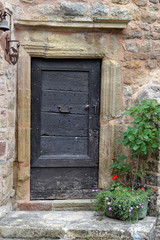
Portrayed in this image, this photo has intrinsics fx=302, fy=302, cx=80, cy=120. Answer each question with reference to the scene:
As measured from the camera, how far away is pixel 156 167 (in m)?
3.70

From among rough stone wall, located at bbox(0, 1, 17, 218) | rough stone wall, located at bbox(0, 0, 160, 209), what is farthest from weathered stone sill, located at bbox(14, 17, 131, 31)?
rough stone wall, located at bbox(0, 1, 17, 218)

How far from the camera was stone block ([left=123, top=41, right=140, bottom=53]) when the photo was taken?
3.96 meters

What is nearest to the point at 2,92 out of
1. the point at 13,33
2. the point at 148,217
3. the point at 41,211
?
the point at 13,33

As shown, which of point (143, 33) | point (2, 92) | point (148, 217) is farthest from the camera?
point (143, 33)

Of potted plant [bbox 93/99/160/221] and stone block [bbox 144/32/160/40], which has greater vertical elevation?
stone block [bbox 144/32/160/40]

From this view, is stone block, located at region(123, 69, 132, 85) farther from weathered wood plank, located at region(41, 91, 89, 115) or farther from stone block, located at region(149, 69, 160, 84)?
weathered wood plank, located at region(41, 91, 89, 115)

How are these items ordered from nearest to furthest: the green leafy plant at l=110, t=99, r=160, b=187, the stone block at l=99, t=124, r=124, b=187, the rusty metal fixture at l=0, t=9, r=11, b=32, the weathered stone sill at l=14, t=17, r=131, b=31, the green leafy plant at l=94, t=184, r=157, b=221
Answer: the rusty metal fixture at l=0, t=9, r=11, b=32
the green leafy plant at l=94, t=184, r=157, b=221
the green leafy plant at l=110, t=99, r=160, b=187
the weathered stone sill at l=14, t=17, r=131, b=31
the stone block at l=99, t=124, r=124, b=187

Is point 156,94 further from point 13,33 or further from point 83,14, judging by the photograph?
point 13,33

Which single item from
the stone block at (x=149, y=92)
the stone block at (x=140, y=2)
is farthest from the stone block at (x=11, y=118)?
the stone block at (x=140, y=2)

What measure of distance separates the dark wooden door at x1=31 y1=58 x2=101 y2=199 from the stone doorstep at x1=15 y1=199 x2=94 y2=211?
0.10 meters

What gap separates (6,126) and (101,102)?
1264mm

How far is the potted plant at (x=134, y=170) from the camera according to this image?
11.4 ft

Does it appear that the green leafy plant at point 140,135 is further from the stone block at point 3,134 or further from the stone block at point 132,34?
the stone block at point 3,134

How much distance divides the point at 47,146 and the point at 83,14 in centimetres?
176
